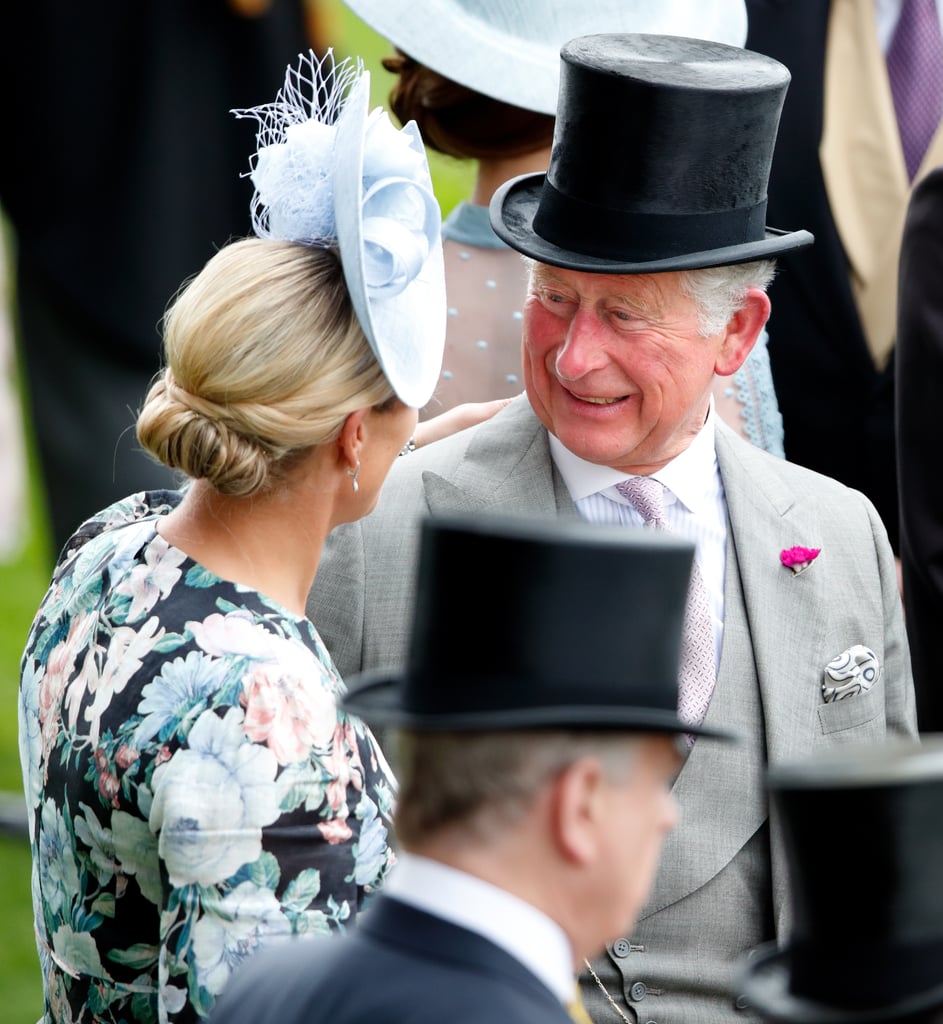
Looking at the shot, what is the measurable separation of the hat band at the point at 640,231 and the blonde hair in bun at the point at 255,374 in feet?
2.26

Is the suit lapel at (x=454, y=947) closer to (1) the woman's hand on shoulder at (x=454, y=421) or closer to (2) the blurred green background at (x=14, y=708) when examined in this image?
(1) the woman's hand on shoulder at (x=454, y=421)

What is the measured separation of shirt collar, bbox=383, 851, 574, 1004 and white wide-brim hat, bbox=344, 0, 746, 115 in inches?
83.3

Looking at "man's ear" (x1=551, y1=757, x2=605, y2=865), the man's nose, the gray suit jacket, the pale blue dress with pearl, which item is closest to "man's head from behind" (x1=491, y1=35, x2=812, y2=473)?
the man's nose

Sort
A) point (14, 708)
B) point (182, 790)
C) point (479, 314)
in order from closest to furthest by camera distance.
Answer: point (182, 790), point (479, 314), point (14, 708)

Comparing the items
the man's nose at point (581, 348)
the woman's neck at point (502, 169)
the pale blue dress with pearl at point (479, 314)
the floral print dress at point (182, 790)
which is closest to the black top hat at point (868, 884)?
the floral print dress at point (182, 790)

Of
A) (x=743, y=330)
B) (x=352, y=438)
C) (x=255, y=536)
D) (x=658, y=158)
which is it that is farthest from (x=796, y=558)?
(x=255, y=536)

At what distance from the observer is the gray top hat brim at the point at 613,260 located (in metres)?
2.91

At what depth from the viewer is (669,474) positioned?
312 centimetres

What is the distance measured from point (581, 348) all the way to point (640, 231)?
22cm

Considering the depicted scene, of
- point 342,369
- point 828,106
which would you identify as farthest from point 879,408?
point 342,369

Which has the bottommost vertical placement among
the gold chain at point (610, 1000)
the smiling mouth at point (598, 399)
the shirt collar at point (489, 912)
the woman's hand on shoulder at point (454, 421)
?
the gold chain at point (610, 1000)

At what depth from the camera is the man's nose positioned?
116 inches

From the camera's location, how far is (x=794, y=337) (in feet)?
13.6

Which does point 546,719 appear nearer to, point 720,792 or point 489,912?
point 489,912
